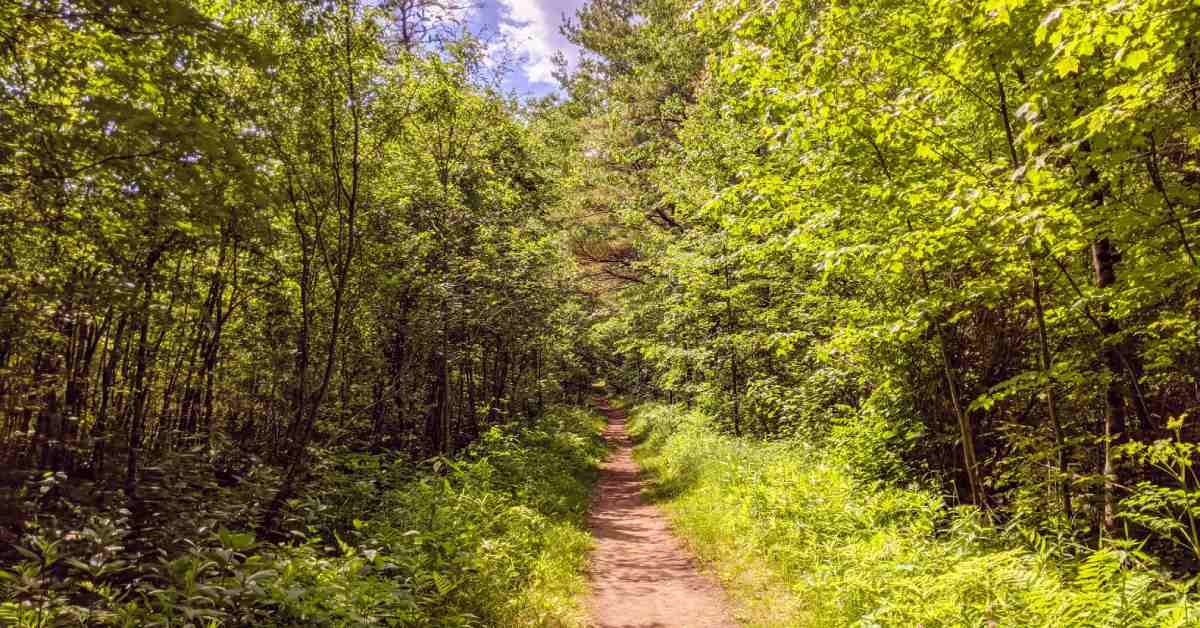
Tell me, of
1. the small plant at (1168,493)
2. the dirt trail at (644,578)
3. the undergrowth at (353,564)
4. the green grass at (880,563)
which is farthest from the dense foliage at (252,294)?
the small plant at (1168,493)

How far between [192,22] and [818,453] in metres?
10.8

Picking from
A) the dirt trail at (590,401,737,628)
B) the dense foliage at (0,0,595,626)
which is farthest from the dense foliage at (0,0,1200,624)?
the dirt trail at (590,401,737,628)

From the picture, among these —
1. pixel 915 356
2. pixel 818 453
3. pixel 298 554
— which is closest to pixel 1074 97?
pixel 915 356

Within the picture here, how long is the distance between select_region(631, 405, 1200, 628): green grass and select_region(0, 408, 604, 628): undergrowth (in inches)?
93.0

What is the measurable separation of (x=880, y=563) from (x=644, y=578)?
349cm

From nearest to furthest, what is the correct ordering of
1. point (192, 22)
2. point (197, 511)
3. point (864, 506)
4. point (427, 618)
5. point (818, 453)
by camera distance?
point (192, 22)
point (427, 618)
point (197, 511)
point (864, 506)
point (818, 453)

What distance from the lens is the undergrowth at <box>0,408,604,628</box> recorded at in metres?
3.93

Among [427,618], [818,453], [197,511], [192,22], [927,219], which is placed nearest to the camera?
[192,22]

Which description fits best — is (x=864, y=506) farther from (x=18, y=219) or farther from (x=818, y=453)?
(x=18, y=219)

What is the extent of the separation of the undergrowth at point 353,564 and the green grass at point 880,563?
7.75 ft

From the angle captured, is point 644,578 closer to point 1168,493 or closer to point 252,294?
point 1168,493

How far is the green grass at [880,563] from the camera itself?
4508 millimetres

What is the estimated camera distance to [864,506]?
7.59 metres

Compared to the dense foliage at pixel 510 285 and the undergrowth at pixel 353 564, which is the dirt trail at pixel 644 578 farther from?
the dense foliage at pixel 510 285
